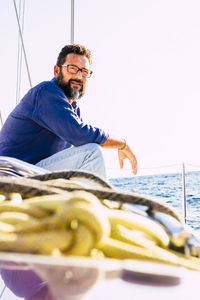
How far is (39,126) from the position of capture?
5.00 ft

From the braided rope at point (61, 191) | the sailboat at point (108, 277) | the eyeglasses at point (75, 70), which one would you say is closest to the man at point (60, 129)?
the eyeglasses at point (75, 70)

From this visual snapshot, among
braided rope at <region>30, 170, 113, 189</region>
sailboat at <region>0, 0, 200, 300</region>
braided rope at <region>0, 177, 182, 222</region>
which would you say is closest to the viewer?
sailboat at <region>0, 0, 200, 300</region>

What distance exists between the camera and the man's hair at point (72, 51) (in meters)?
1.67

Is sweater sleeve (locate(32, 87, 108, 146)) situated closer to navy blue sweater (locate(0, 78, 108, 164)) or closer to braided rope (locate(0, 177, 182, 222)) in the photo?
navy blue sweater (locate(0, 78, 108, 164))

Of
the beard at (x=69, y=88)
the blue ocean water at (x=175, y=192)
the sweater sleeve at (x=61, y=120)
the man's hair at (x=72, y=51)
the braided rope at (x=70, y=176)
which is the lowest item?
the blue ocean water at (x=175, y=192)

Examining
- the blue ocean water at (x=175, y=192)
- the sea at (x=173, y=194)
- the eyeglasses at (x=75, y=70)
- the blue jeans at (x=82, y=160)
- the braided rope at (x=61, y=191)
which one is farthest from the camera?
the blue ocean water at (x=175, y=192)

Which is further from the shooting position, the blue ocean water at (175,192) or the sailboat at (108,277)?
the blue ocean water at (175,192)

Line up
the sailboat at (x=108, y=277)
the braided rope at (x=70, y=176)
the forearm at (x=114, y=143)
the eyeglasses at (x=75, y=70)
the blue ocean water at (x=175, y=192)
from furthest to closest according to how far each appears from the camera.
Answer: the blue ocean water at (x=175, y=192) → the eyeglasses at (x=75, y=70) → the forearm at (x=114, y=143) → the braided rope at (x=70, y=176) → the sailboat at (x=108, y=277)

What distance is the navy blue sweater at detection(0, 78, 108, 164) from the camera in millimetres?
1367

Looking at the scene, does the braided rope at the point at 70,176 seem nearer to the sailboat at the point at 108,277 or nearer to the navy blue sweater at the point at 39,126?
the sailboat at the point at 108,277

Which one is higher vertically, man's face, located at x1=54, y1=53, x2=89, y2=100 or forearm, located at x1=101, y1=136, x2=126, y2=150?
man's face, located at x1=54, y1=53, x2=89, y2=100

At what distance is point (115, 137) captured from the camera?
1.49m

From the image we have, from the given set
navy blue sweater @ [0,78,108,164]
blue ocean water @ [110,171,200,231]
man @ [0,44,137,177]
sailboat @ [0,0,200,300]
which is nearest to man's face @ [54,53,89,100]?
man @ [0,44,137,177]

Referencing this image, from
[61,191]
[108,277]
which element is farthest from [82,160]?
[108,277]
